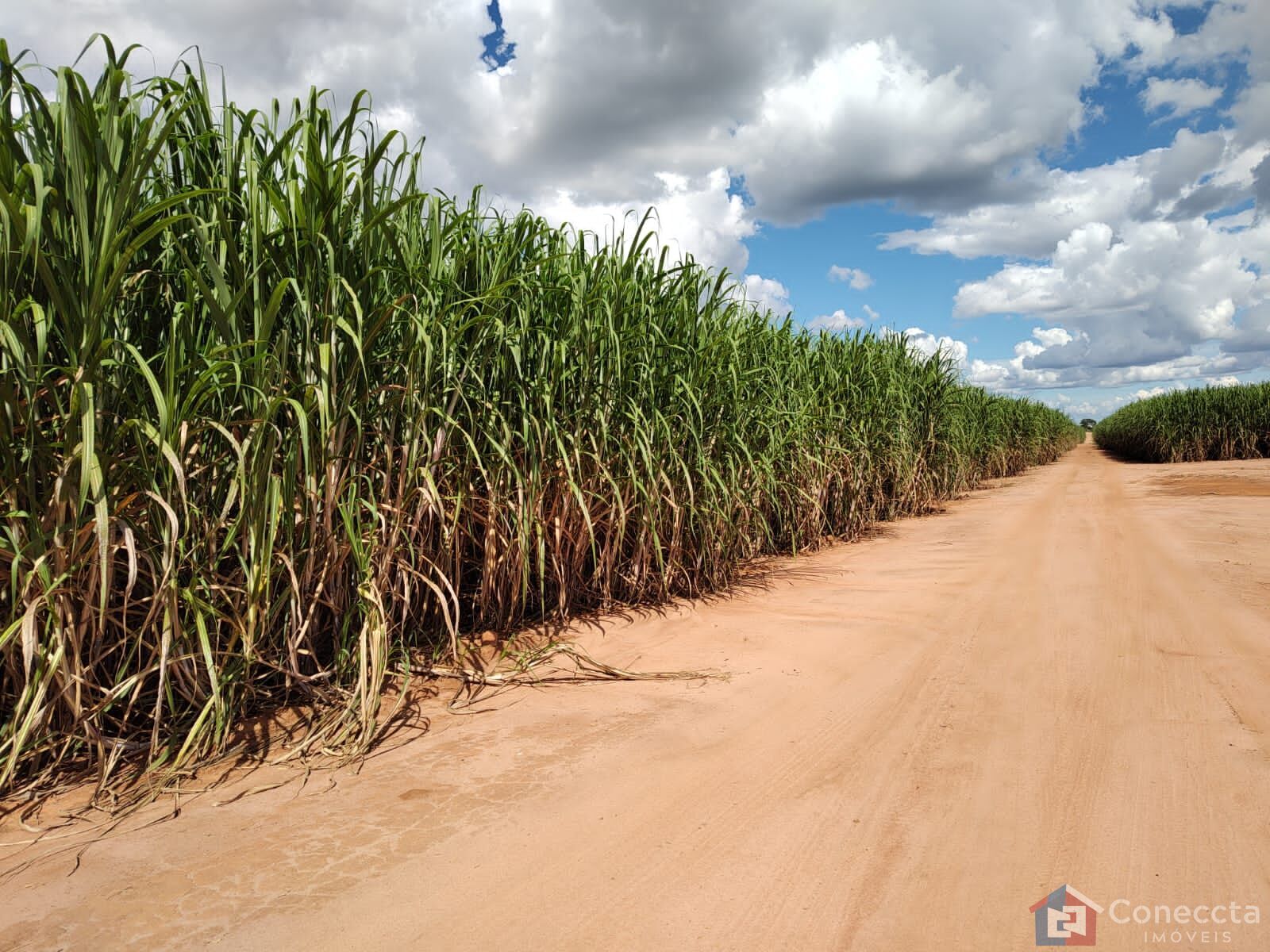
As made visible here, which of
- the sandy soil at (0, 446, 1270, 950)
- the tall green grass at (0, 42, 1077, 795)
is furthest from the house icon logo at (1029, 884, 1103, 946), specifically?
the tall green grass at (0, 42, 1077, 795)

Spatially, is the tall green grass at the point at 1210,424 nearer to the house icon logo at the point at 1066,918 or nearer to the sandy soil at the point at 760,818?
the sandy soil at the point at 760,818

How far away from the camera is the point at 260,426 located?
182 centimetres

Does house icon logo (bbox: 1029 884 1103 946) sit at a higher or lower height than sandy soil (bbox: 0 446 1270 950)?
lower

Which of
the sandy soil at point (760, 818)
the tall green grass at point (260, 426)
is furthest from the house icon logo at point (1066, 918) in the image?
the tall green grass at point (260, 426)

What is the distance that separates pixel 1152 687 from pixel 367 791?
7.99 feet

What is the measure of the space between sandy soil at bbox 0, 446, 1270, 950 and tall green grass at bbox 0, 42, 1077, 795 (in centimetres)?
35

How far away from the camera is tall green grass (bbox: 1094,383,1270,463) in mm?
19906

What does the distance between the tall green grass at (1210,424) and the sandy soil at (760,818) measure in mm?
22642

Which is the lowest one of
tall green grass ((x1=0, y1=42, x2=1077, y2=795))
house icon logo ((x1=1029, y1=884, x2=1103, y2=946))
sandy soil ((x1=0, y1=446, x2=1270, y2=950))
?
house icon logo ((x1=1029, y1=884, x2=1103, y2=946))

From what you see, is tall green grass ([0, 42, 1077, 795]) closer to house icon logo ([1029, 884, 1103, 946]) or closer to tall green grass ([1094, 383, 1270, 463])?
house icon logo ([1029, 884, 1103, 946])

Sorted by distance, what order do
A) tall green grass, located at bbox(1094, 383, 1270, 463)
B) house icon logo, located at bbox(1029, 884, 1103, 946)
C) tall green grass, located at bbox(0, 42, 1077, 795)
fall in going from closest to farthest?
1. house icon logo, located at bbox(1029, 884, 1103, 946)
2. tall green grass, located at bbox(0, 42, 1077, 795)
3. tall green grass, located at bbox(1094, 383, 1270, 463)

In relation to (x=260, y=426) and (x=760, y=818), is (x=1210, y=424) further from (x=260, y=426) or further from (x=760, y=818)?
(x=260, y=426)

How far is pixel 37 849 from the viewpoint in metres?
1.49

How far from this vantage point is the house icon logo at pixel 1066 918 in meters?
1.21
